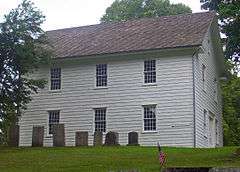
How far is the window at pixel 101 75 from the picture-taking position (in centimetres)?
3797

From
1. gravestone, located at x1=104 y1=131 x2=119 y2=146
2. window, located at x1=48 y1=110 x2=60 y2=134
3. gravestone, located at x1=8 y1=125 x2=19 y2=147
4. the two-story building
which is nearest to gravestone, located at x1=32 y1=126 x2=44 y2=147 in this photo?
gravestone, located at x1=8 y1=125 x2=19 y2=147

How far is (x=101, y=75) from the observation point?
38.2 m

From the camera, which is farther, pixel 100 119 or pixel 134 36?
pixel 134 36

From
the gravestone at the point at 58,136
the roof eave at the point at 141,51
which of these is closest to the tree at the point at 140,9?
the roof eave at the point at 141,51

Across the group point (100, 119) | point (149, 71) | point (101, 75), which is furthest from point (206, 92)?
point (100, 119)

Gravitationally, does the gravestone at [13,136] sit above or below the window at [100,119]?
below

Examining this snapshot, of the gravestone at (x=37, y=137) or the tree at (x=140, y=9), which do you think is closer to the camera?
the gravestone at (x=37, y=137)

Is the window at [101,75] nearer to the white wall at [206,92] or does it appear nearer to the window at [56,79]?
the window at [56,79]

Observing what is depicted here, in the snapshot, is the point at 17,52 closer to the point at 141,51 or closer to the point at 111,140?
Result: the point at 111,140

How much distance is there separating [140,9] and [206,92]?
84.0 feet

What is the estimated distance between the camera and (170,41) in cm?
3644

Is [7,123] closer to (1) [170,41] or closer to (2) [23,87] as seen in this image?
(2) [23,87]

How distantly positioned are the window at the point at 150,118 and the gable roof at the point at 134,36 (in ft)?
12.8

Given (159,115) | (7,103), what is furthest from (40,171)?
(159,115)
